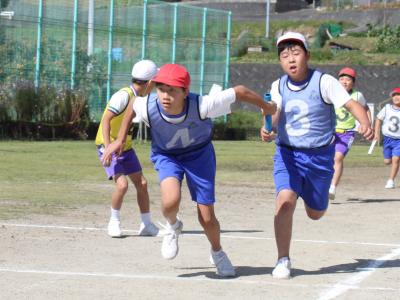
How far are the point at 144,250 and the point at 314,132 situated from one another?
2246mm

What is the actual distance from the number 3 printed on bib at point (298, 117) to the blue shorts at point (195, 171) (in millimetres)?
757

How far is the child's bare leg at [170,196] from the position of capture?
8.52m

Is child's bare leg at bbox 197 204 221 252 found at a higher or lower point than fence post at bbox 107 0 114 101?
lower

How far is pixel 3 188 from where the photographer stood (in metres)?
15.9

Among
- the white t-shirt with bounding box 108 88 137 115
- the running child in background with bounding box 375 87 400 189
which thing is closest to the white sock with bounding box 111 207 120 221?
the white t-shirt with bounding box 108 88 137 115

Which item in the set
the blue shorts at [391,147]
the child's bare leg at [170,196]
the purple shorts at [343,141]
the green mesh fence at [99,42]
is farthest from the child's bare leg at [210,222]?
the green mesh fence at [99,42]

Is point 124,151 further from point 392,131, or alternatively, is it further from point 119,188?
point 392,131

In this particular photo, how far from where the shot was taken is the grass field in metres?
14.4

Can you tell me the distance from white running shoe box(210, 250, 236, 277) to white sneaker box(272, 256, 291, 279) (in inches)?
14.0

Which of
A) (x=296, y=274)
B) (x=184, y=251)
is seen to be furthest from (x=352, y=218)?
(x=296, y=274)

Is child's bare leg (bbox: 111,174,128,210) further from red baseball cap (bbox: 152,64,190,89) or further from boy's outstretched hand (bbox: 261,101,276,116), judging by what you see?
boy's outstretched hand (bbox: 261,101,276,116)

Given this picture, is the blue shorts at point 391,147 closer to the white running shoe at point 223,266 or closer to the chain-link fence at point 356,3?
the white running shoe at point 223,266

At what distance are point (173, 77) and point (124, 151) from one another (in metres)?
3.19

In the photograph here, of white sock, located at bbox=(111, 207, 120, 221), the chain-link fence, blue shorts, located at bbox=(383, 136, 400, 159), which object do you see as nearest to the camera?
white sock, located at bbox=(111, 207, 120, 221)
